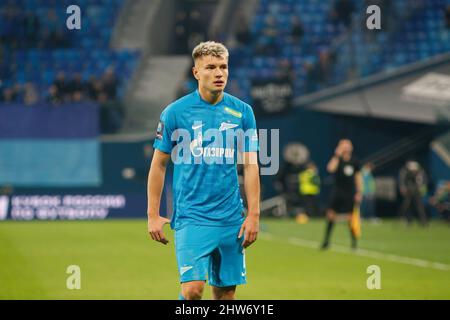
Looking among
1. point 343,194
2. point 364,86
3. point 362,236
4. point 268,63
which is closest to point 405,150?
point 364,86

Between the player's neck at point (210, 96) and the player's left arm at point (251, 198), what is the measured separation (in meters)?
0.46

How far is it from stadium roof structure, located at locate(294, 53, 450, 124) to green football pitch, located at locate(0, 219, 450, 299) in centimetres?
419

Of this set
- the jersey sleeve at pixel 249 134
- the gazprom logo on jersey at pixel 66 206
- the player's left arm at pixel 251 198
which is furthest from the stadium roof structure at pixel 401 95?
the player's left arm at pixel 251 198

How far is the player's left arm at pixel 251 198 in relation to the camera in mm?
7621

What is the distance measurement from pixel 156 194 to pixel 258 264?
970cm

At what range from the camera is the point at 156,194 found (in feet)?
25.7

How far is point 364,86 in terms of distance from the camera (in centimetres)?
3045

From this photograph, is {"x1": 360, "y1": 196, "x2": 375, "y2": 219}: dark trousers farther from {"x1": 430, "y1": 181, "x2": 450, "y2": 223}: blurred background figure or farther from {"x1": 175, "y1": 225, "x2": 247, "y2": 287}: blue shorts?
{"x1": 175, "y1": 225, "x2": 247, "y2": 287}: blue shorts

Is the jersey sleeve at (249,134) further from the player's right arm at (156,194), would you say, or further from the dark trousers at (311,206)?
the dark trousers at (311,206)

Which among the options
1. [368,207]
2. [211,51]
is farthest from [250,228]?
[368,207]

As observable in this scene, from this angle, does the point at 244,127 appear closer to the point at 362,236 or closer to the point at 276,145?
the point at 362,236
